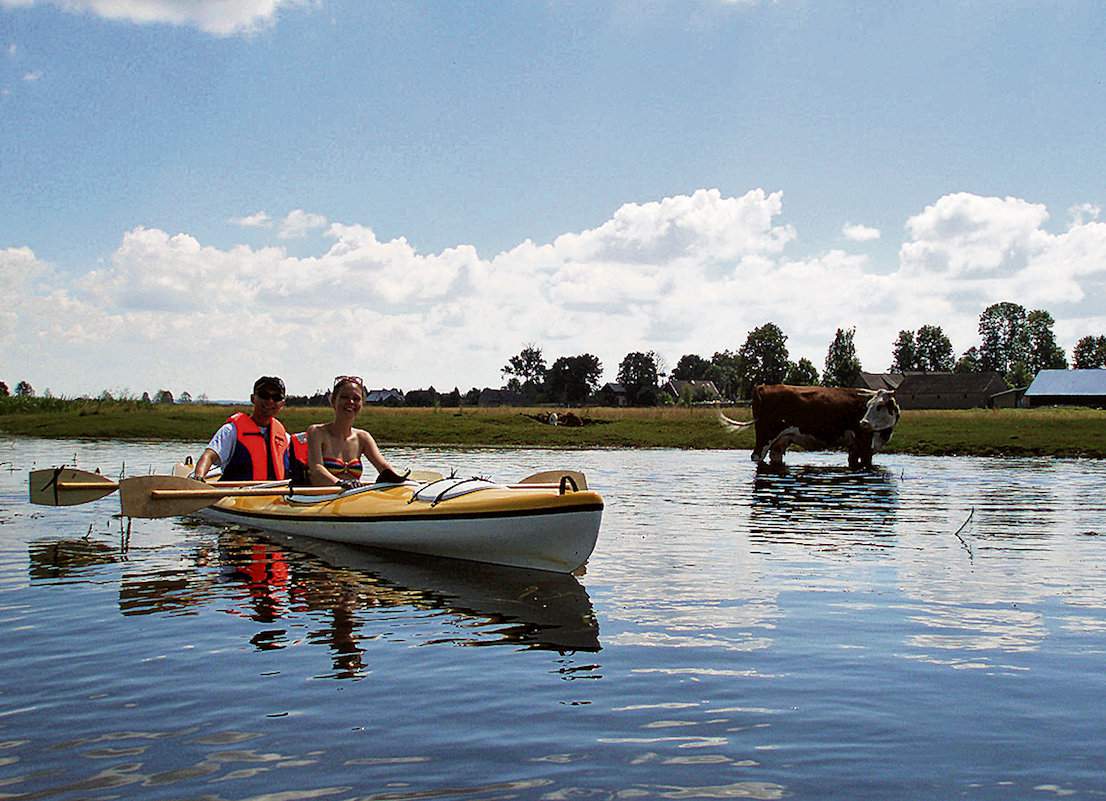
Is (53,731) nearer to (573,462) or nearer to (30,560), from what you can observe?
(30,560)

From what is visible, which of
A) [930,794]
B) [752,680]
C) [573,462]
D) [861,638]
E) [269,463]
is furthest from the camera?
[573,462]

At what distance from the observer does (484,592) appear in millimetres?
9969

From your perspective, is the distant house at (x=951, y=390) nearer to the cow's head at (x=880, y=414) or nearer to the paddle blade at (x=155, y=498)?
the cow's head at (x=880, y=414)

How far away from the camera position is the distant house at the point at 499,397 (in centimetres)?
15068

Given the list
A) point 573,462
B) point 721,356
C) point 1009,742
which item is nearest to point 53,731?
point 1009,742

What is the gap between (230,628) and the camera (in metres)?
8.30

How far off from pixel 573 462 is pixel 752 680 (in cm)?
2403

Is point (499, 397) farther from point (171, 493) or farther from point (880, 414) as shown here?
point (171, 493)

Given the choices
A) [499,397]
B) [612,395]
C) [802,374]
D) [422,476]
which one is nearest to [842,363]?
[802,374]

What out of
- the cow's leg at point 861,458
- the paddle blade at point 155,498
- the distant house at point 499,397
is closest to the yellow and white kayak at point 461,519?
the paddle blade at point 155,498

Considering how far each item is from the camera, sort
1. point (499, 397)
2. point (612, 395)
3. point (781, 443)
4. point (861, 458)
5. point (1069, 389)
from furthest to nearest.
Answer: point (499, 397), point (612, 395), point (1069, 389), point (781, 443), point (861, 458)

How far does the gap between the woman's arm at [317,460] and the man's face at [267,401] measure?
747mm

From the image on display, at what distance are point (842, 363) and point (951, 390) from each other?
15448 mm

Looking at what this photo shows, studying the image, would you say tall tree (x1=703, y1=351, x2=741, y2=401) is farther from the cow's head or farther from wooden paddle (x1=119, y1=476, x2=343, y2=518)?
wooden paddle (x1=119, y1=476, x2=343, y2=518)
